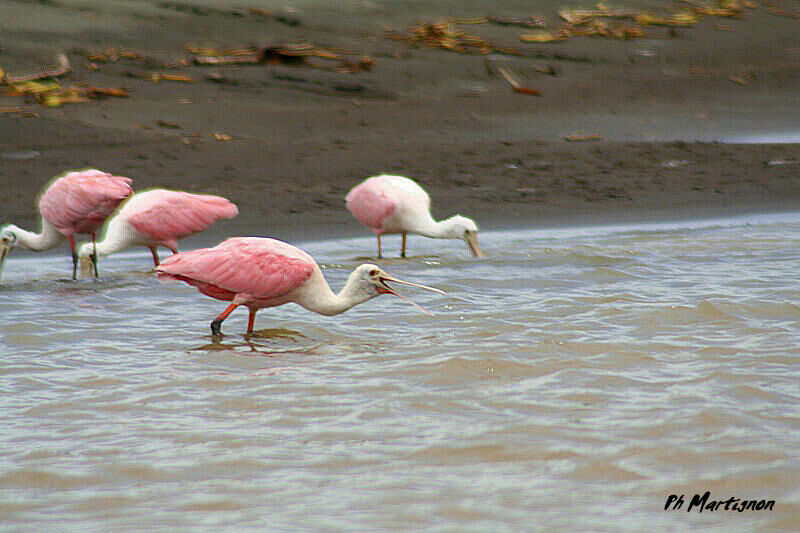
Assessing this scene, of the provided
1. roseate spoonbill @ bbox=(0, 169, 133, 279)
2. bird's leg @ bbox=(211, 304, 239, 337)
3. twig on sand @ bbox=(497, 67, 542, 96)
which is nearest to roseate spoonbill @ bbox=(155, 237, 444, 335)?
bird's leg @ bbox=(211, 304, 239, 337)

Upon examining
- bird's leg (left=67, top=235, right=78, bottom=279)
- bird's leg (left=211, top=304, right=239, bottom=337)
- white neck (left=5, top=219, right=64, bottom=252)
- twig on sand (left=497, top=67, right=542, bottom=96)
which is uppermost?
twig on sand (left=497, top=67, right=542, bottom=96)

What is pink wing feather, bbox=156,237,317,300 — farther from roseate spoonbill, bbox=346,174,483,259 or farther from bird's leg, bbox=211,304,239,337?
roseate spoonbill, bbox=346,174,483,259

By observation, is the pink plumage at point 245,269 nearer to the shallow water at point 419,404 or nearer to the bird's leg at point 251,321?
the bird's leg at point 251,321

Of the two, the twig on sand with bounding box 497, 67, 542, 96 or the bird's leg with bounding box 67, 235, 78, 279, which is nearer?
the bird's leg with bounding box 67, 235, 78, 279

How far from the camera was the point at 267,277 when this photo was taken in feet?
21.5

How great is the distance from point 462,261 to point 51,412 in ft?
13.6

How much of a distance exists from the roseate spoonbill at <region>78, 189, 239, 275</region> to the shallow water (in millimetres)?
303

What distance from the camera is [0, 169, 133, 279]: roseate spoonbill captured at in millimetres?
8641

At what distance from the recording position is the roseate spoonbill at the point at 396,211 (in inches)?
364

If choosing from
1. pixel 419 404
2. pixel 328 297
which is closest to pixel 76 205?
pixel 328 297

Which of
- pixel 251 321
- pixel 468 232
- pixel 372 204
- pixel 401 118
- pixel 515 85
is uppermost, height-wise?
pixel 515 85

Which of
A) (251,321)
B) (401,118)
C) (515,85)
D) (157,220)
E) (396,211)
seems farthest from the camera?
(515,85)

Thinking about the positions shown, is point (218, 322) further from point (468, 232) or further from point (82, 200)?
point (468, 232)

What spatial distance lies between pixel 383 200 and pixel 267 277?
2.83m
